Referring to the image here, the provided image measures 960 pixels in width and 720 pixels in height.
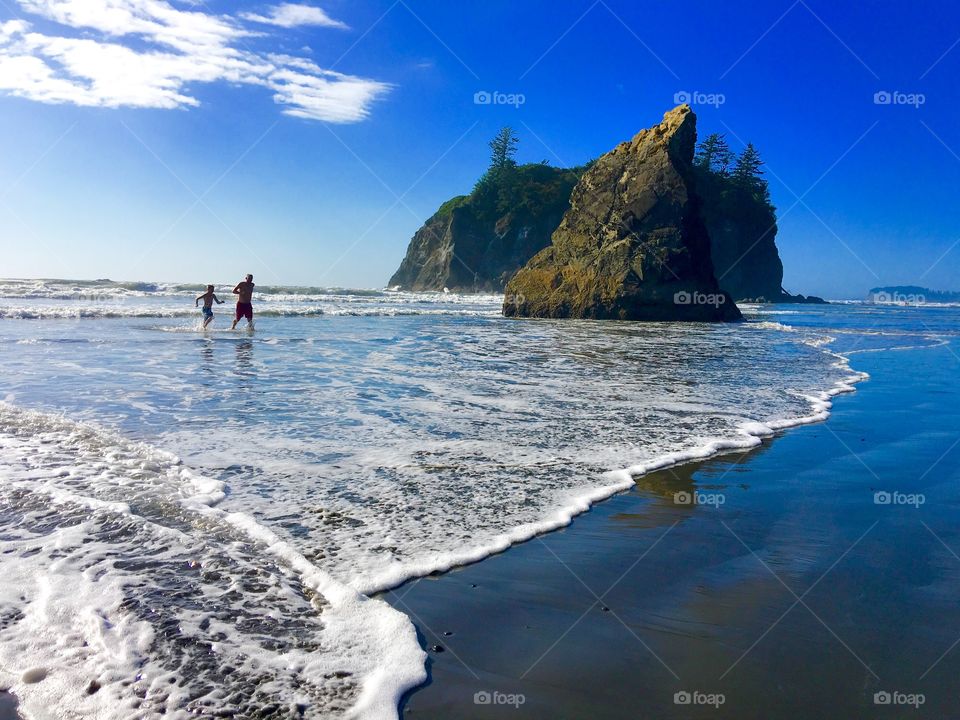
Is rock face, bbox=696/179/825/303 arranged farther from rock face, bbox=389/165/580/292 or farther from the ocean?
the ocean

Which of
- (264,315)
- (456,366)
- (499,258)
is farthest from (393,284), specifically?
(456,366)

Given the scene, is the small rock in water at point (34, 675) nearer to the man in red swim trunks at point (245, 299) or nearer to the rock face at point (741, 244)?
the man in red swim trunks at point (245, 299)

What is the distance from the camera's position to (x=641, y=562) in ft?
10.7

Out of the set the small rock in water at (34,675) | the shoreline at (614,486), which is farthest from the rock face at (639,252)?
the small rock in water at (34,675)

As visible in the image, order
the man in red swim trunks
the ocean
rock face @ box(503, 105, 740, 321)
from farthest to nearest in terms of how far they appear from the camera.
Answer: rock face @ box(503, 105, 740, 321), the man in red swim trunks, the ocean

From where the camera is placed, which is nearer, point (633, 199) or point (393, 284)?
point (633, 199)

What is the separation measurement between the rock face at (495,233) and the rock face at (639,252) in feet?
149

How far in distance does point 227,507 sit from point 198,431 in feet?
7.03

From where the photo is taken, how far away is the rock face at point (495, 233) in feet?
252

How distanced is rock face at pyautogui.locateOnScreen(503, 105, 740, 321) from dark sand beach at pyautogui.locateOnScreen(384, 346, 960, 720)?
21.4 metres

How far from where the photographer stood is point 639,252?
1014 inches

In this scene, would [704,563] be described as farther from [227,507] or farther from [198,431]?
[198,431]

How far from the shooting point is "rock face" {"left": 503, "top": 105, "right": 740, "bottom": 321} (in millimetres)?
25469

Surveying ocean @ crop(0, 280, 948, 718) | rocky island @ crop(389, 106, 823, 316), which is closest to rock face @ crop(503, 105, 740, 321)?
ocean @ crop(0, 280, 948, 718)
